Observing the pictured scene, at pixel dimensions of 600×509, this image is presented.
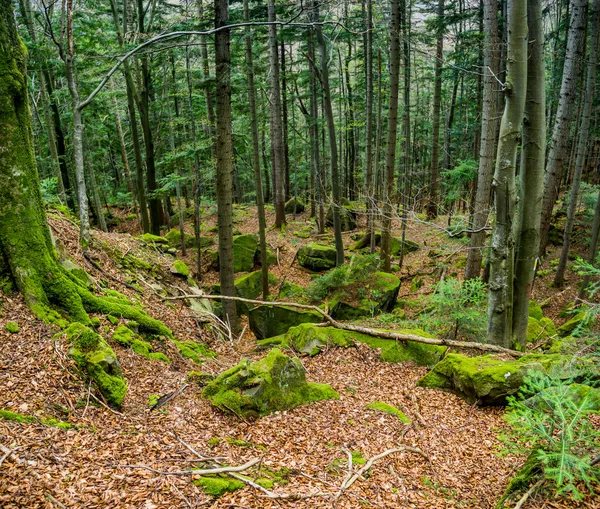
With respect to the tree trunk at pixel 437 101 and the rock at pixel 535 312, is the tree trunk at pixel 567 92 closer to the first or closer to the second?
the rock at pixel 535 312

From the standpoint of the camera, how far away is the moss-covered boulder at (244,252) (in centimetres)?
1600

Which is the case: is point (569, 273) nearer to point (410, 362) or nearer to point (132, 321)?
point (410, 362)

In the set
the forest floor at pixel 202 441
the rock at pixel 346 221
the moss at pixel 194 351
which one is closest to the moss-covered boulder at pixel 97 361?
the forest floor at pixel 202 441

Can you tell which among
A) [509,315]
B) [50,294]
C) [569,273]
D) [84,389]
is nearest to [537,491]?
[509,315]

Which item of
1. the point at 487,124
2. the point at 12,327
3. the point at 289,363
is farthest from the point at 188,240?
the point at 12,327

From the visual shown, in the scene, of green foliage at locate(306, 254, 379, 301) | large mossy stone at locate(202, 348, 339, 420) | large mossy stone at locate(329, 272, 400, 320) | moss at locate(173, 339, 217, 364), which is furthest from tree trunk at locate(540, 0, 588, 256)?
moss at locate(173, 339, 217, 364)

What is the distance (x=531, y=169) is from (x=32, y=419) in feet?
24.3

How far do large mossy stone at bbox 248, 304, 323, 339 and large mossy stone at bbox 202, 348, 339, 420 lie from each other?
491 centimetres

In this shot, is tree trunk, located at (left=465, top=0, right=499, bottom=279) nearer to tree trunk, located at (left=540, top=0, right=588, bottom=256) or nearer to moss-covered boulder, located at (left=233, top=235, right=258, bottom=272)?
tree trunk, located at (left=540, top=0, right=588, bottom=256)

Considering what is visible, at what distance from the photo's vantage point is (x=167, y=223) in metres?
20.7

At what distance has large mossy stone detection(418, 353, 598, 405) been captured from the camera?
5312mm

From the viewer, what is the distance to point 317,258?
620 inches

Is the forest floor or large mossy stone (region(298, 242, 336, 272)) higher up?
the forest floor

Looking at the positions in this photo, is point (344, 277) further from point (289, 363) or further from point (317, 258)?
point (289, 363)
